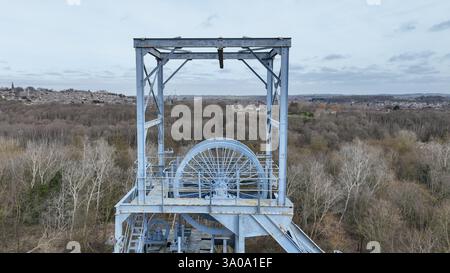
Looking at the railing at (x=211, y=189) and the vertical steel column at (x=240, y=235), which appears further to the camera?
the railing at (x=211, y=189)

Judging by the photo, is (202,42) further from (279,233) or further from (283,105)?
(279,233)

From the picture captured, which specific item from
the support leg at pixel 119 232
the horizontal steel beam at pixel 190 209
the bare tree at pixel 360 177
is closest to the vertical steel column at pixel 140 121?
the horizontal steel beam at pixel 190 209

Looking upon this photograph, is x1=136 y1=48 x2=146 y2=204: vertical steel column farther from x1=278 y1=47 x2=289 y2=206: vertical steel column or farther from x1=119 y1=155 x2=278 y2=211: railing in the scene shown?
x1=278 y1=47 x2=289 y2=206: vertical steel column

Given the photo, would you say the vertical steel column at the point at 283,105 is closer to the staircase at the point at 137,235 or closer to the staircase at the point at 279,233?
the staircase at the point at 279,233

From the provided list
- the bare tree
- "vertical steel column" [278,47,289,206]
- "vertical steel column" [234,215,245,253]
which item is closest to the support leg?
"vertical steel column" [234,215,245,253]
